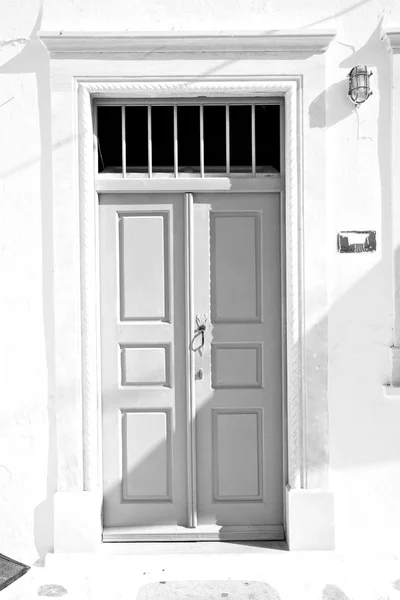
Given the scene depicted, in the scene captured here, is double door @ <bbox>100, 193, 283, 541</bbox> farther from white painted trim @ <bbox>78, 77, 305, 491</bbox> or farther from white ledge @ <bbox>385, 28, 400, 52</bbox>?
white ledge @ <bbox>385, 28, 400, 52</bbox>

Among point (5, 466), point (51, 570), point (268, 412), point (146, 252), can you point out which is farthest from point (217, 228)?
point (51, 570)

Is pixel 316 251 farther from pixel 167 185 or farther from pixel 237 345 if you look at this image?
pixel 167 185

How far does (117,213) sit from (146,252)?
0.34 m

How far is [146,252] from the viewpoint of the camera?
14.0 ft

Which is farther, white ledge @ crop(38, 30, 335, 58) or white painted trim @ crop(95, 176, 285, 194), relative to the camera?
white painted trim @ crop(95, 176, 285, 194)

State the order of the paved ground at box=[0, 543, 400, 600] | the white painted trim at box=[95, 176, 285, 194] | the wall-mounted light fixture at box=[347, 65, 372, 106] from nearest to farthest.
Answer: the paved ground at box=[0, 543, 400, 600] → the wall-mounted light fixture at box=[347, 65, 372, 106] → the white painted trim at box=[95, 176, 285, 194]

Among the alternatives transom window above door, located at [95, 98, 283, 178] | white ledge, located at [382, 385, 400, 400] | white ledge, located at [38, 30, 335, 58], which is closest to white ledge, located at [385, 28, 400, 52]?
white ledge, located at [38, 30, 335, 58]

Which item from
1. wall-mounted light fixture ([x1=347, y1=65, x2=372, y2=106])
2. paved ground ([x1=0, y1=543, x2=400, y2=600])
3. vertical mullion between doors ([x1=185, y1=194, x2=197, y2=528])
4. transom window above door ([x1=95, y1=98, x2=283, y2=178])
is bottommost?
paved ground ([x1=0, y1=543, x2=400, y2=600])

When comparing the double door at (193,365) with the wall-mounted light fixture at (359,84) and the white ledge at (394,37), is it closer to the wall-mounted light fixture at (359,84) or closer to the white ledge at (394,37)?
the wall-mounted light fixture at (359,84)

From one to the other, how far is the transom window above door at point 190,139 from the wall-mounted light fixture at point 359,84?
519mm

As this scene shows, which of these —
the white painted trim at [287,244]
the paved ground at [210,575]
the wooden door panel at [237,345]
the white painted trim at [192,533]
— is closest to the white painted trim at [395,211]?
the white painted trim at [287,244]

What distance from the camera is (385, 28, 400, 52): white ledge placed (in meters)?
3.98

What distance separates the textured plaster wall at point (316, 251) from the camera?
4.05m

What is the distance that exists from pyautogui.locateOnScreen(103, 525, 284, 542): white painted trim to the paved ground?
7cm
